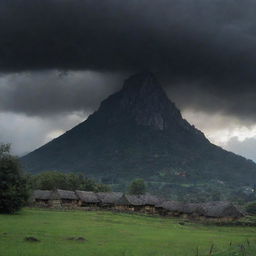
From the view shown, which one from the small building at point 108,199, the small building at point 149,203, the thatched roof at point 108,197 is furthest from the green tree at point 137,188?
the small building at point 149,203

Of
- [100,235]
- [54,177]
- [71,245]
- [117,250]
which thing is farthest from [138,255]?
[54,177]

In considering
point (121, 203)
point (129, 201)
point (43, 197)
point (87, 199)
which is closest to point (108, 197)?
point (121, 203)

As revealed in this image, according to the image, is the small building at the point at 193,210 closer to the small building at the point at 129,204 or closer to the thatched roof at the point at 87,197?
the small building at the point at 129,204

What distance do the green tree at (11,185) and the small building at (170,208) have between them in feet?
172

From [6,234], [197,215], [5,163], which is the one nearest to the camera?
[6,234]

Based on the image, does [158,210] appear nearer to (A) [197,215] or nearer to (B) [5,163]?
(A) [197,215]

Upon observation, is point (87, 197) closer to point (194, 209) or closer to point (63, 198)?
point (63, 198)

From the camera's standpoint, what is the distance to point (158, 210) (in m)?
131

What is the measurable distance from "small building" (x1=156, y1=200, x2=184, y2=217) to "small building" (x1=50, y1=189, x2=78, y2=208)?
2370 centimetres

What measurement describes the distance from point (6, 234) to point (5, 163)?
3897 centimetres

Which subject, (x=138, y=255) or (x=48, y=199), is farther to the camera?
(x=48, y=199)

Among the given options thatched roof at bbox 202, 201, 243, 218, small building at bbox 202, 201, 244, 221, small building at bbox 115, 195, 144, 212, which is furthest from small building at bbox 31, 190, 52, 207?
thatched roof at bbox 202, 201, 243, 218

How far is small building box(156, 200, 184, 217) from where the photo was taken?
4938 inches

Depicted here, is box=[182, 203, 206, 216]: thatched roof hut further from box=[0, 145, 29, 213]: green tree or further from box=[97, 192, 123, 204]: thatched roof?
box=[0, 145, 29, 213]: green tree
